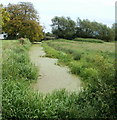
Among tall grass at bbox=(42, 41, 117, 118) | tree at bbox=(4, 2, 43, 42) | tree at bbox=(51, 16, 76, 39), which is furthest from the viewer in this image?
tree at bbox=(51, 16, 76, 39)

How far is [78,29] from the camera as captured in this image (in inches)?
1049

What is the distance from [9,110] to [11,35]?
738 inches

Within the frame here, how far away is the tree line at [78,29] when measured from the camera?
23891mm

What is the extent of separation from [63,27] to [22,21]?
8.20 metres

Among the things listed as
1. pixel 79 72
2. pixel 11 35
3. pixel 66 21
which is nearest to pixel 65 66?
pixel 79 72

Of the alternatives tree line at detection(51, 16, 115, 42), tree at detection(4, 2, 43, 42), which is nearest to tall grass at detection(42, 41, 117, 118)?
tree at detection(4, 2, 43, 42)

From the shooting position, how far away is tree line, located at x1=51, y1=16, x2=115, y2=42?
2389cm

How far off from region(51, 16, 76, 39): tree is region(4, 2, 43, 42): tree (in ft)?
16.7

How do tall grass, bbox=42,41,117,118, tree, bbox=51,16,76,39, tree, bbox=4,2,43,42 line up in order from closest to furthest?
tall grass, bbox=42,41,117,118, tree, bbox=4,2,43,42, tree, bbox=51,16,76,39

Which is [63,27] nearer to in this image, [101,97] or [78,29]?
[78,29]

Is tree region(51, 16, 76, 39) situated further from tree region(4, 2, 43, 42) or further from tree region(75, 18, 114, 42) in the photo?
tree region(4, 2, 43, 42)

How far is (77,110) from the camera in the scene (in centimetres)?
253

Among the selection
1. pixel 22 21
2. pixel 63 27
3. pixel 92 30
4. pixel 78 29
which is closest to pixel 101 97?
pixel 22 21

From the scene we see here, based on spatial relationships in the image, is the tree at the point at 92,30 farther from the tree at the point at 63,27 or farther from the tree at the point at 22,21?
the tree at the point at 22,21
